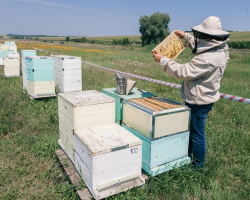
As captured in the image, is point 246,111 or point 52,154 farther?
point 246,111

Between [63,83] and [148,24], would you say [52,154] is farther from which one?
[148,24]

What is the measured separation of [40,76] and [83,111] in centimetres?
393

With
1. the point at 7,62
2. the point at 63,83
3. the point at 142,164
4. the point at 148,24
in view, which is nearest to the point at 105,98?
the point at 142,164

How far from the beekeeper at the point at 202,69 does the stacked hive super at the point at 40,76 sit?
399cm

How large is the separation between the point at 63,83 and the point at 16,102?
1.30 meters

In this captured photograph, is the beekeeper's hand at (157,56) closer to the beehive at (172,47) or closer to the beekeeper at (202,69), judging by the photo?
the beekeeper at (202,69)

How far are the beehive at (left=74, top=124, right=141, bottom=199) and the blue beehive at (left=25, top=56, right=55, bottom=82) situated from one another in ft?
13.1

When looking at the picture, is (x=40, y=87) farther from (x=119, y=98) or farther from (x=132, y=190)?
(x=132, y=190)

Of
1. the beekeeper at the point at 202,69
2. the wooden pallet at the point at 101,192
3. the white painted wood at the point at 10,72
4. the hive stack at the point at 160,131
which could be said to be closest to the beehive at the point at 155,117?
the hive stack at the point at 160,131

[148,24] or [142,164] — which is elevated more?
[148,24]

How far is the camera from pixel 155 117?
240cm

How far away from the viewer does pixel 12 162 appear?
3287mm

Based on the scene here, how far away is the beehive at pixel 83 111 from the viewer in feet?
8.42

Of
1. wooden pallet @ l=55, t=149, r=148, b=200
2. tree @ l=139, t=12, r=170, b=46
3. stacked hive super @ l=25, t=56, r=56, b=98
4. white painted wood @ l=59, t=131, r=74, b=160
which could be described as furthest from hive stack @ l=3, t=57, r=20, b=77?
tree @ l=139, t=12, r=170, b=46
